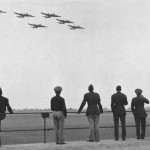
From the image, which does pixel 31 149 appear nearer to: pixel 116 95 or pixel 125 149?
pixel 125 149

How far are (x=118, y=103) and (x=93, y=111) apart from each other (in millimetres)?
864

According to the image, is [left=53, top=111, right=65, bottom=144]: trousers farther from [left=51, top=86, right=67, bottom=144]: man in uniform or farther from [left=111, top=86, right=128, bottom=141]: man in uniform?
[left=111, top=86, right=128, bottom=141]: man in uniform

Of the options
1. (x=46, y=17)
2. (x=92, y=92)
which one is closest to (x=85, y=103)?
(x=92, y=92)

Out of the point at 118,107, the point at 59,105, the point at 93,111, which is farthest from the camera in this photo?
the point at 118,107

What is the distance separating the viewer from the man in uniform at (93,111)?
1138cm

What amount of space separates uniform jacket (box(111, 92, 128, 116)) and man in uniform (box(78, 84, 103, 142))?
0.50 meters

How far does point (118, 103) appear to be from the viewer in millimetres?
11797

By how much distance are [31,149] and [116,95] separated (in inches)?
130

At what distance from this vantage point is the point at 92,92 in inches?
454

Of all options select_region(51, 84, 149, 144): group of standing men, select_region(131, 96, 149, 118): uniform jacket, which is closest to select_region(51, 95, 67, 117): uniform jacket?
select_region(51, 84, 149, 144): group of standing men

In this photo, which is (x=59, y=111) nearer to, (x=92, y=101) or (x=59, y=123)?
(x=59, y=123)

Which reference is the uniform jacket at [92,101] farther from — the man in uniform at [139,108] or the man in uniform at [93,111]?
the man in uniform at [139,108]

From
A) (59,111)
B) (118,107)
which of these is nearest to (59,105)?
(59,111)

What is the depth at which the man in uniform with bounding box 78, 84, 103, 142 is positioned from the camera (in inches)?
448
